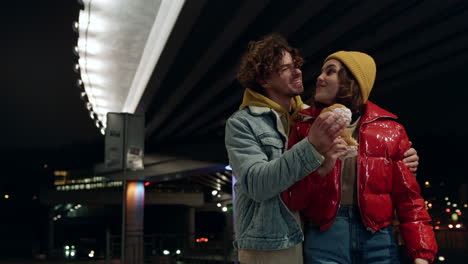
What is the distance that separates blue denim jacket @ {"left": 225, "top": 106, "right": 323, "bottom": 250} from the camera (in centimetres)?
171

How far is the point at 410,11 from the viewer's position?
8.26 meters

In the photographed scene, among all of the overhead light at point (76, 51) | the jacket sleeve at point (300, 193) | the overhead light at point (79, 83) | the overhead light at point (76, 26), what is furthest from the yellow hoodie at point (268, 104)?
the overhead light at point (79, 83)

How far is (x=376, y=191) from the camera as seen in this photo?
2.01 metres

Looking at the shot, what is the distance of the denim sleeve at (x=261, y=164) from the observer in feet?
5.57

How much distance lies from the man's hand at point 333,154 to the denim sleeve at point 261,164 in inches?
3.1

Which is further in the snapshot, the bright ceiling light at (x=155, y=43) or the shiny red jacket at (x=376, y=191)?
the bright ceiling light at (x=155, y=43)

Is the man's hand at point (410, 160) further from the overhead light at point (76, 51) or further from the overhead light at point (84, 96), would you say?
the overhead light at point (84, 96)

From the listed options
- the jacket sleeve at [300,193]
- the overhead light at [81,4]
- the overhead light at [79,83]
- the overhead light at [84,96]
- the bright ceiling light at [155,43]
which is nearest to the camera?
the jacket sleeve at [300,193]

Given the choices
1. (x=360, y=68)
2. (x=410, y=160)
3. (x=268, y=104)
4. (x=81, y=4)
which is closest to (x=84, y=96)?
(x=81, y=4)

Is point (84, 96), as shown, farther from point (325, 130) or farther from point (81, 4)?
point (325, 130)

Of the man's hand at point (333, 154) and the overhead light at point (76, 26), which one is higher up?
the overhead light at point (76, 26)

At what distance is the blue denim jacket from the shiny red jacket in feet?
0.28

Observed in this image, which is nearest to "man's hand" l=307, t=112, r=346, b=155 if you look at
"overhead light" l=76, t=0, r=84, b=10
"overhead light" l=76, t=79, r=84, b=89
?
"overhead light" l=76, t=0, r=84, b=10

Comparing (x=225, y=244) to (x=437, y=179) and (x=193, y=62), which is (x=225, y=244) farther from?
(x=437, y=179)
